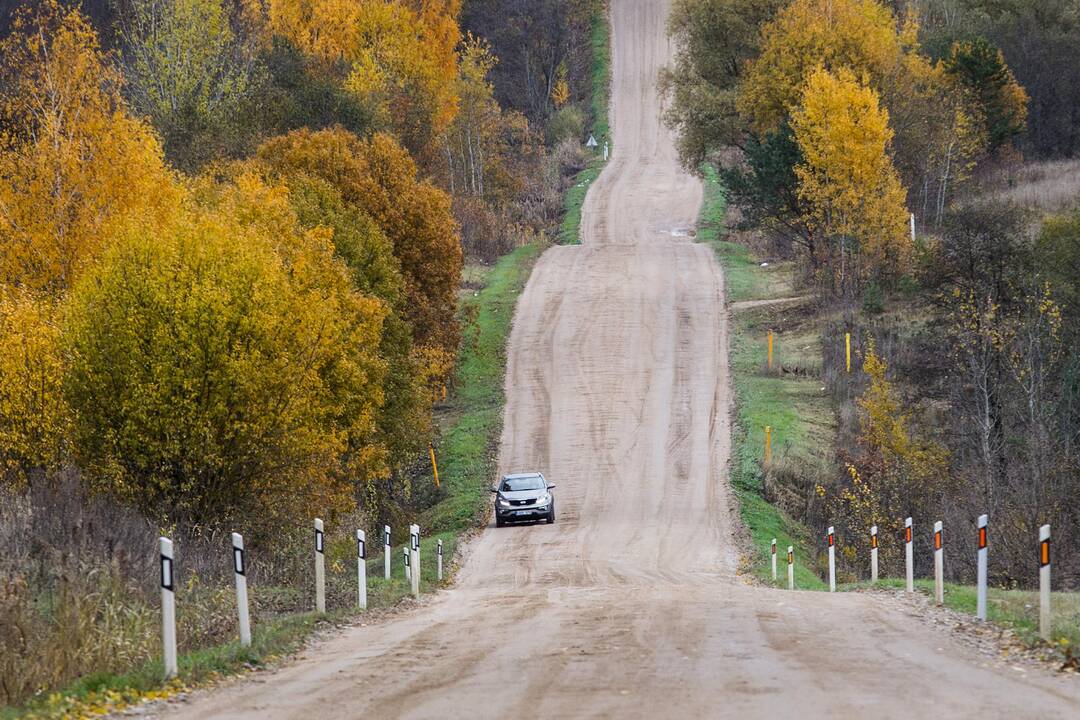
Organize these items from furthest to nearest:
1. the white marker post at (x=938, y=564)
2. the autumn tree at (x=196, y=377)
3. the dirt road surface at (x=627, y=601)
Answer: the autumn tree at (x=196, y=377)
the white marker post at (x=938, y=564)
the dirt road surface at (x=627, y=601)

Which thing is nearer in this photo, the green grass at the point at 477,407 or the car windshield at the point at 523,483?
the car windshield at the point at 523,483

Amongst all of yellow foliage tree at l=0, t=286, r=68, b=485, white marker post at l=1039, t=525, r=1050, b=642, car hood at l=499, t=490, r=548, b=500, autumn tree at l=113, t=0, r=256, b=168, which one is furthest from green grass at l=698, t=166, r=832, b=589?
autumn tree at l=113, t=0, r=256, b=168

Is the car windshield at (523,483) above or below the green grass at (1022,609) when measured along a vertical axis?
below

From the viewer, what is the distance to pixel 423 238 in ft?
148

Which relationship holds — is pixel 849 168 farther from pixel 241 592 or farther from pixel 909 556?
pixel 241 592

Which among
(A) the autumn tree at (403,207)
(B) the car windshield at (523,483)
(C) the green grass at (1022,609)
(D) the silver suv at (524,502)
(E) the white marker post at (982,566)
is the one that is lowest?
(D) the silver suv at (524,502)

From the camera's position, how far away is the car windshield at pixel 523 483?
3853 cm

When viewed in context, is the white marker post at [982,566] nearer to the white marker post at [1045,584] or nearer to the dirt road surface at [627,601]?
the dirt road surface at [627,601]

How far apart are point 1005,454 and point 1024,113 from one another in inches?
1529

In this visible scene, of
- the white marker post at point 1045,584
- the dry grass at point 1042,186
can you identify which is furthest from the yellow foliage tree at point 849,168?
the white marker post at point 1045,584

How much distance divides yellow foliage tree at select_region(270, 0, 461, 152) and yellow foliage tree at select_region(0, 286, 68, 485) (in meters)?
41.7

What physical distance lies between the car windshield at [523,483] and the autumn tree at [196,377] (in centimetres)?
1074

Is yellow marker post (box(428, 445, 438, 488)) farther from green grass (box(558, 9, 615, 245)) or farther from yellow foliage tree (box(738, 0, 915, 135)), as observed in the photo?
green grass (box(558, 9, 615, 245))

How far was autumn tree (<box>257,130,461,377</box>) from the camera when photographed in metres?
43.3
